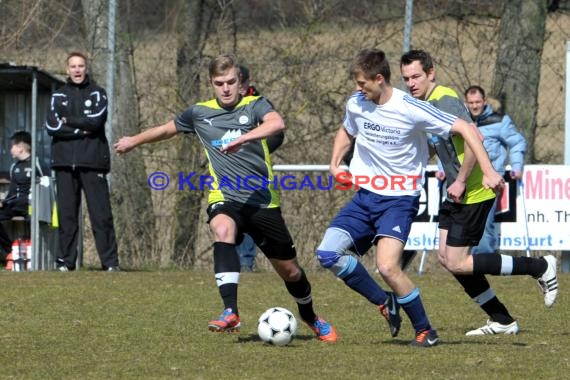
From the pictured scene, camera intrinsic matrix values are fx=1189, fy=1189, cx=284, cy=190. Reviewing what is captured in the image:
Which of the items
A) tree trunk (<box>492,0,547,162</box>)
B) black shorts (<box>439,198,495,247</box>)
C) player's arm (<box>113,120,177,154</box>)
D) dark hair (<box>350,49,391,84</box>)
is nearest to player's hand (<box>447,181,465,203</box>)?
black shorts (<box>439,198,495,247</box>)

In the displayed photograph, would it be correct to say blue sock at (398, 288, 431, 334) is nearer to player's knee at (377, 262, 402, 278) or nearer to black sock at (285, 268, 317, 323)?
player's knee at (377, 262, 402, 278)

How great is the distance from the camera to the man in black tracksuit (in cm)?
1202

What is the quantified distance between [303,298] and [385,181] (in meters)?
0.96

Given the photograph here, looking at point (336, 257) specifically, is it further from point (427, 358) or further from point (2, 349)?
point (2, 349)

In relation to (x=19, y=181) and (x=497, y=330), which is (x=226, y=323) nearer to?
(x=497, y=330)

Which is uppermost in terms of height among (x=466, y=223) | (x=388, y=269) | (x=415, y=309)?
(x=466, y=223)

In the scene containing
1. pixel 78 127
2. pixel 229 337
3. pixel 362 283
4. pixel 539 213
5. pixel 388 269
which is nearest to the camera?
pixel 388 269

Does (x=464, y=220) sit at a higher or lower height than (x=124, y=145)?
lower

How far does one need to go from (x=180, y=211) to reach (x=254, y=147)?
6815 millimetres

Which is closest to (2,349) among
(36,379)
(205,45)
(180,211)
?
(36,379)

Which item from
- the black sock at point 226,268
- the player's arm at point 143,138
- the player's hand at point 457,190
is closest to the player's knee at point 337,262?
the black sock at point 226,268

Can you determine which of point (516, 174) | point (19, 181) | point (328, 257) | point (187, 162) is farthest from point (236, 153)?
point (187, 162)

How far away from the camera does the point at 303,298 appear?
7520mm

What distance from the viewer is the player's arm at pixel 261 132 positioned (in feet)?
22.7
